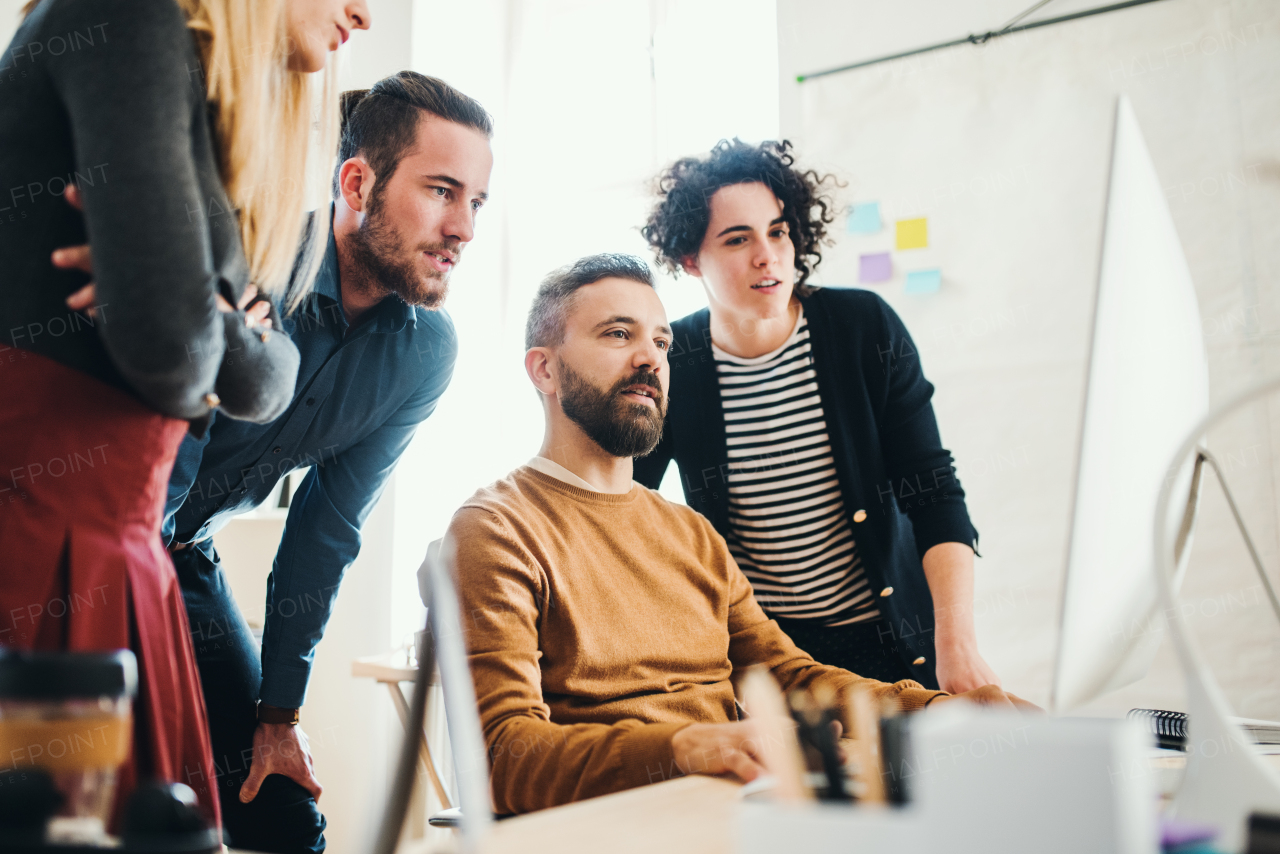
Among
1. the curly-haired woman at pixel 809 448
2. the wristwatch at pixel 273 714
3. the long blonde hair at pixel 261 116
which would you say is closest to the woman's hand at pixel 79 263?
the long blonde hair at pixel 261 116

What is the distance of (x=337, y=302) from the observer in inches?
56.8

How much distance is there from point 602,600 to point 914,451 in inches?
30.2

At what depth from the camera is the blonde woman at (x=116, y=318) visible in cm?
78

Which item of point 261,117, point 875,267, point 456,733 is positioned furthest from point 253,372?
point 875,267

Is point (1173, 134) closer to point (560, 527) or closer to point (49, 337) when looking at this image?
point (560, 527)

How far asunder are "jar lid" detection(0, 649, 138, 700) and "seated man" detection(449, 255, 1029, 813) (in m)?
0.47

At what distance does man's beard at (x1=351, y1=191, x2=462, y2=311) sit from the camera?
4.74 ft

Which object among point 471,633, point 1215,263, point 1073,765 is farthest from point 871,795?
point 1215,263

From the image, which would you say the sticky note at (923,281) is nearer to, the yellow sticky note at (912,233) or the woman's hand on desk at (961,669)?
the yellow sticky note at (912,233)

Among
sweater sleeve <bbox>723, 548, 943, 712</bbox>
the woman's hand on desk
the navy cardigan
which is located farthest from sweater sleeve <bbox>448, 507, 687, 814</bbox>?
the woman's hand on desk

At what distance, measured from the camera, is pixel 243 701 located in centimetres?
145

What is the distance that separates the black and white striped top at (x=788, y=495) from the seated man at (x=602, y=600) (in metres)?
0.22

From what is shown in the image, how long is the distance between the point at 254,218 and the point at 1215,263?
2118 millimetres

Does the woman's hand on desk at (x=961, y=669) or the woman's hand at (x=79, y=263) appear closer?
the woman's hand at (x=79, y=263)
